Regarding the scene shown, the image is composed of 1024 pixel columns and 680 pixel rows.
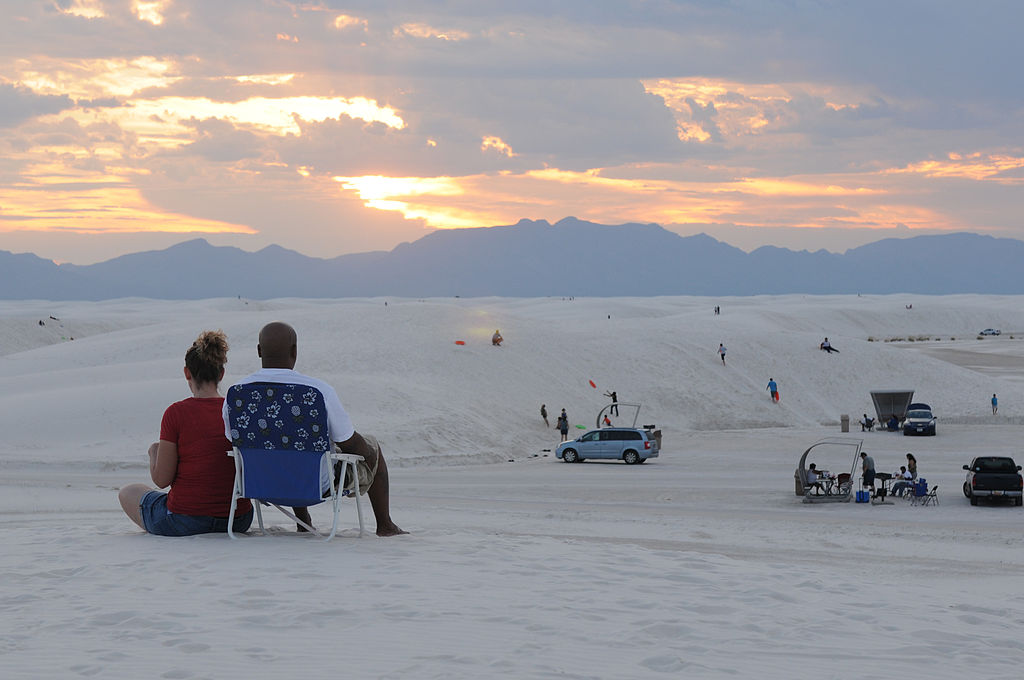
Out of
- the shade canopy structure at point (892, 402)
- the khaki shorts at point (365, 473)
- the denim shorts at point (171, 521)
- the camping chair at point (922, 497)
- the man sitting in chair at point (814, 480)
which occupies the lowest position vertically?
the camping chair at point (922, 497)

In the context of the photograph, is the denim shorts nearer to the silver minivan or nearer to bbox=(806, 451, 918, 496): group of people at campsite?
bbox=(806, 451, 918, 496): group of people at campsite

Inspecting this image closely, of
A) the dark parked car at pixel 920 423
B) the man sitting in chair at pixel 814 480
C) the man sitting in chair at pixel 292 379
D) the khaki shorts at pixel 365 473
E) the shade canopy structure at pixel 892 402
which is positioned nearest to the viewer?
the man sitting in chair at pixel 292 379

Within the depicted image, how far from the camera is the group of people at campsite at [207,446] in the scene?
29.4 feet

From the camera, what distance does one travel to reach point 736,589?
8.22 meters

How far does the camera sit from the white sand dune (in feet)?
21.1

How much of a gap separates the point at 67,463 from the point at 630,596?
2594 centimetres

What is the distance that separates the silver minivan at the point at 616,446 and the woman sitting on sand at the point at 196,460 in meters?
25.4

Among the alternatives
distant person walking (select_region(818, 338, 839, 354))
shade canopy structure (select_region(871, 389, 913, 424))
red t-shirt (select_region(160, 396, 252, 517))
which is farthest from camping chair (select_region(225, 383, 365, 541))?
distant person walking (select_region(818, 338, 839, 354))

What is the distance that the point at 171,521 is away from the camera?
934cm

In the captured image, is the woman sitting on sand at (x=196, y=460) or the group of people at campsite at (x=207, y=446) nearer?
the group of people at campsite at (x=207, y=446)

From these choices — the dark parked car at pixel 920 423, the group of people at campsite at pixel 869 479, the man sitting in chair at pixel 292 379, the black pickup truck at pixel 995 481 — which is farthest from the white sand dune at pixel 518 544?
the group of people at campsite at pixel 869 479

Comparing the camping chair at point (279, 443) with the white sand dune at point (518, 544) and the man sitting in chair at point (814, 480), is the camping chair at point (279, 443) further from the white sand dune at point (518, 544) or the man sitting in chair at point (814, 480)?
the man sitting in chair at point (814, 480)

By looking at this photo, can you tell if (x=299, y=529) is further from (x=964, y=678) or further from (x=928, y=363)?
(x=928, y=363)

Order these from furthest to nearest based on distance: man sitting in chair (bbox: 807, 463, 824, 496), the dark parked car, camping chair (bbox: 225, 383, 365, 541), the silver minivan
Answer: the dark parked car
the silver minivan
man sitting in chair (bbox: 807, 463, 824, 496)
camping chair (bbox: 225, 383, 365, 541)
